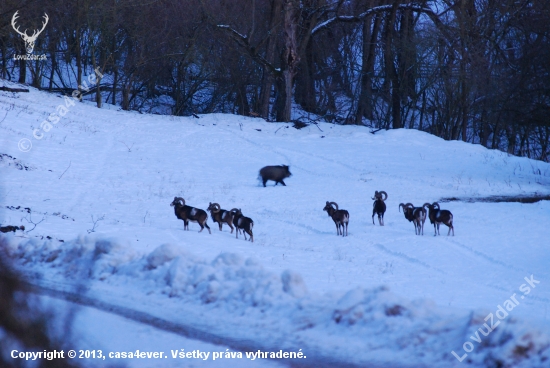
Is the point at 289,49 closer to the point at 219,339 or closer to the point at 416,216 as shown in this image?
the point at 416,216

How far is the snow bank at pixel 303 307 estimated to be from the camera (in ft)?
17.6

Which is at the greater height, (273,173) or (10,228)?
(273,173)

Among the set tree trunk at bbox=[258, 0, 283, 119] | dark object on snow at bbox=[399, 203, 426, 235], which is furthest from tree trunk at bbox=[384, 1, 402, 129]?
dark object on snow at bbox=[399, 203, 426, 235]

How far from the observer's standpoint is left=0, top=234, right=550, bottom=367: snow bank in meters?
5.36

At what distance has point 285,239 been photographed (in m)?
15.5

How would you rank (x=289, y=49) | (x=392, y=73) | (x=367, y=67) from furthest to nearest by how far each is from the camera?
1. (x=367, y=67)
2. (x=392, y=73)
3. (x=289, y=49)

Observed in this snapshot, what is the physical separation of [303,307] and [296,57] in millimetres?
35001

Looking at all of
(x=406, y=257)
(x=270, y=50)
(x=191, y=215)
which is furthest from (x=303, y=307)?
(x=270, y=50)

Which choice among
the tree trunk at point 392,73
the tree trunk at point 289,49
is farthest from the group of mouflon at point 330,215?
the tree trunk at point 392,73

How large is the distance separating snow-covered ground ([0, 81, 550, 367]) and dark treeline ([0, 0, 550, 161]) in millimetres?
5440

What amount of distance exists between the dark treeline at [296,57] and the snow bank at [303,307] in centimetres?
2939

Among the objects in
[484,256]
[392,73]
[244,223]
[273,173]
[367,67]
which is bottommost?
[484,256]

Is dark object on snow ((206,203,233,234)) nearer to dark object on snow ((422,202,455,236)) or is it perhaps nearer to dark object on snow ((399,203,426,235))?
dark object on snow ((399,203,426,235))

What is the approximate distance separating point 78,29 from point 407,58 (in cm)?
2207
